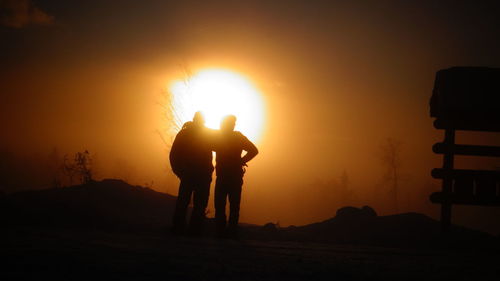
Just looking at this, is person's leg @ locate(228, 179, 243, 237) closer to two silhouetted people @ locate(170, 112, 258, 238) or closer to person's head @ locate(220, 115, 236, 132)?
two silhouetted people @ locate(170, 112, 258, 238)

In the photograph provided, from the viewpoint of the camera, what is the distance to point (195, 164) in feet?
30.0

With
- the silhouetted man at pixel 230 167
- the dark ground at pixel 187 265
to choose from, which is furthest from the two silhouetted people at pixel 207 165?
the dark ground at pixel 187 265

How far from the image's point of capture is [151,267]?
363 centimetres

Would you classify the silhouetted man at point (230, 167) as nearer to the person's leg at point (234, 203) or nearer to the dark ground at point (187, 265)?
the person's leg at point (234, 203)

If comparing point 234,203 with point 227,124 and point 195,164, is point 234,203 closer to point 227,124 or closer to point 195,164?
point 195,164

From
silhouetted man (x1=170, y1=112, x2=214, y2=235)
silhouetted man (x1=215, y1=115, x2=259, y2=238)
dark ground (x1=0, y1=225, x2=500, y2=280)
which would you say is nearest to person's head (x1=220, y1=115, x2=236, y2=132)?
silhouetted man (x1=215, y1=115, x2=259, y2=238)

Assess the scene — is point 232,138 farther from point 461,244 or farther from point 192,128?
point 461,244

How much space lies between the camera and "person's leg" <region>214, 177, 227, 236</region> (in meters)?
8.96

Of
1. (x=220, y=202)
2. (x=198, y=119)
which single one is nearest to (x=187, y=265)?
(x=220, y=202)

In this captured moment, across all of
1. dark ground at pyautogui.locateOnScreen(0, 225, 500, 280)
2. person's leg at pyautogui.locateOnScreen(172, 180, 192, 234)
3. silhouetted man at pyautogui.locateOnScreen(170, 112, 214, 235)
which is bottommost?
dark ground at pyautogui.locateOnScreen(0, 225, 500, 280)

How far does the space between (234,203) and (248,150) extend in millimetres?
1089

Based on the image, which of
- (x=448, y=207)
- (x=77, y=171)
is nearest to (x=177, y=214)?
(x=448, y=207)

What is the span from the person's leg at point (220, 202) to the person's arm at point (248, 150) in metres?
0.64

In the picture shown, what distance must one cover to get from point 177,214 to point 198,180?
0.74m
